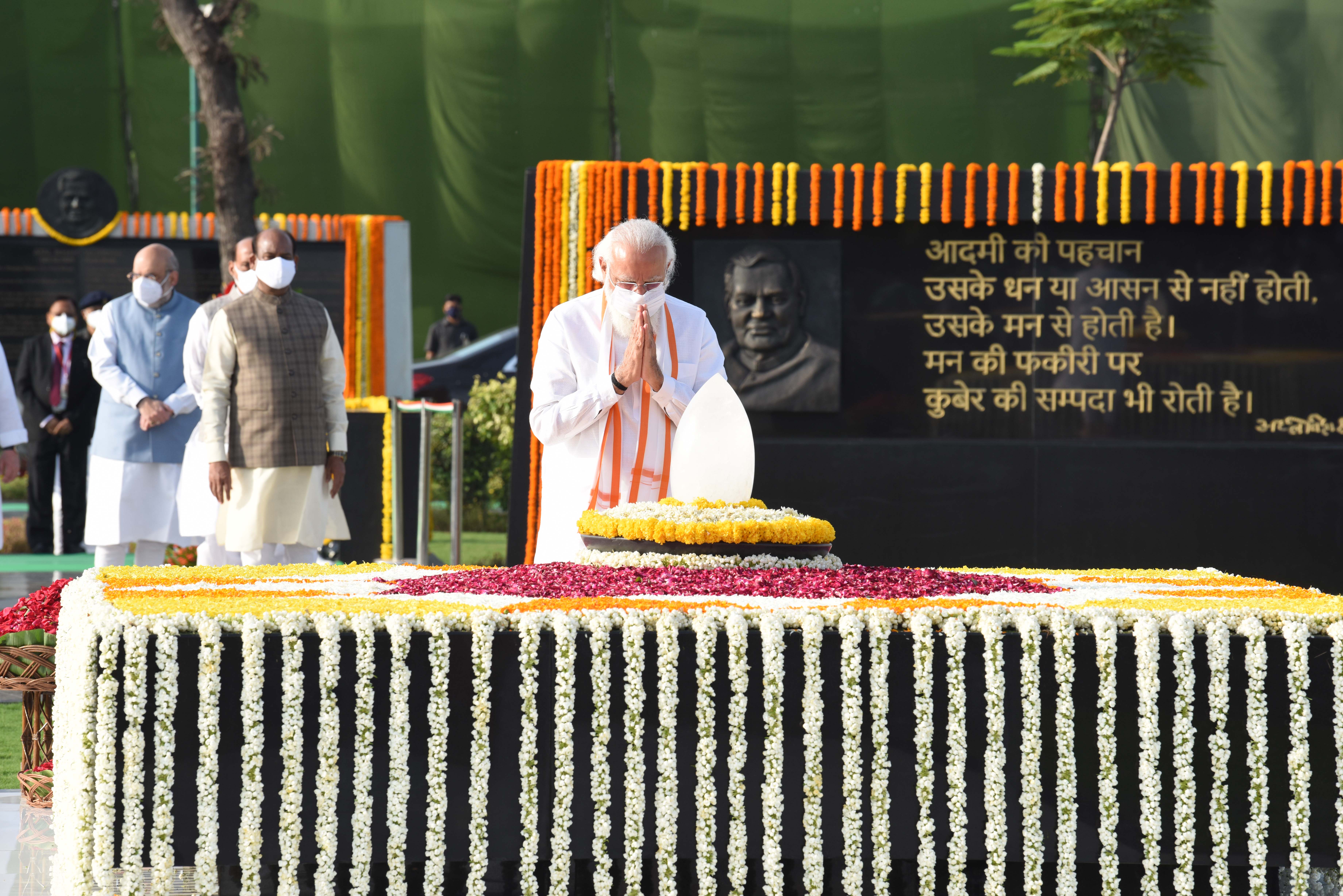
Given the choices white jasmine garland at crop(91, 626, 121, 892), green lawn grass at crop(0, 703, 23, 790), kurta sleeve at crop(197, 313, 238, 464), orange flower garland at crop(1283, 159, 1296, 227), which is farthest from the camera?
orange flower garland at crop(1283, 159, 1296, 227)

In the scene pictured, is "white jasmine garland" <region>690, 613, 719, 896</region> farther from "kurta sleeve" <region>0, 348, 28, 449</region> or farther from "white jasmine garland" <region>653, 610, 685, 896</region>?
"kurta sleeve" <region>0, 348, 28, 449</region>

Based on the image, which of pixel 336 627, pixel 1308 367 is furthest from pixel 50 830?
pixel 1308 367

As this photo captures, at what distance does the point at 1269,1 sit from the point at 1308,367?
14.8 meters

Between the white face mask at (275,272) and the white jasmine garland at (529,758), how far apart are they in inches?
121

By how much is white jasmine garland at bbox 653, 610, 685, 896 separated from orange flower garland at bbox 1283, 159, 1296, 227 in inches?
209

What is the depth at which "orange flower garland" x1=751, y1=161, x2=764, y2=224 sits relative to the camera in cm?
697

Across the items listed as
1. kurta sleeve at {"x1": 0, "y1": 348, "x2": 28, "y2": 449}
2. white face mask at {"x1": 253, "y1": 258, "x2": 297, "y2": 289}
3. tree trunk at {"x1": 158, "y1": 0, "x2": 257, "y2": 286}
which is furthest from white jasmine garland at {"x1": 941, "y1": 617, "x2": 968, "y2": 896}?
tree trunk at {"x1": 158, "y1": 0, "x2": 257, "y2": 286}

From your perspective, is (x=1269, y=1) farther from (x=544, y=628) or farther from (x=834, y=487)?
(x=544, y=628)

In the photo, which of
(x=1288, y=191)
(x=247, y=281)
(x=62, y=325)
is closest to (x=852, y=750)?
(x=247, y=281)

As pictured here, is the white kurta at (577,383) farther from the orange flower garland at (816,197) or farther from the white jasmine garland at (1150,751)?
the orange flower garland at (816,197)

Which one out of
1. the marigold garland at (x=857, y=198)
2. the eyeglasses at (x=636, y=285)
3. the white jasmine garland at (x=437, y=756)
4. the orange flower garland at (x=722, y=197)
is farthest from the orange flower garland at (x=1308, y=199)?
the white jasmine garland at (x=437, y=756)

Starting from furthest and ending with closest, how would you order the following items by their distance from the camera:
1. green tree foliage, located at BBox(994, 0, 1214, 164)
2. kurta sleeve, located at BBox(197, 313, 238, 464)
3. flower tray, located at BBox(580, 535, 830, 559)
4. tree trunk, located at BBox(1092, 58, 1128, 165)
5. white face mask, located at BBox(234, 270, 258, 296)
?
1. tree trunk, located at BBox(1092, 58, 1128, 165)
2. green tree foliage, located at BBox(994, 0, 1214, 164)
3. white face mask, located at BBox(234, 270, 258, 296)
4. kurta sleeve, located at BBox(197, 313, 238, 464)
5. flower tray, located at BBox(580, 535, 830, 559)

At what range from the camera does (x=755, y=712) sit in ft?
8.43

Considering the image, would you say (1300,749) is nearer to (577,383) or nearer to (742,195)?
(577,383)
